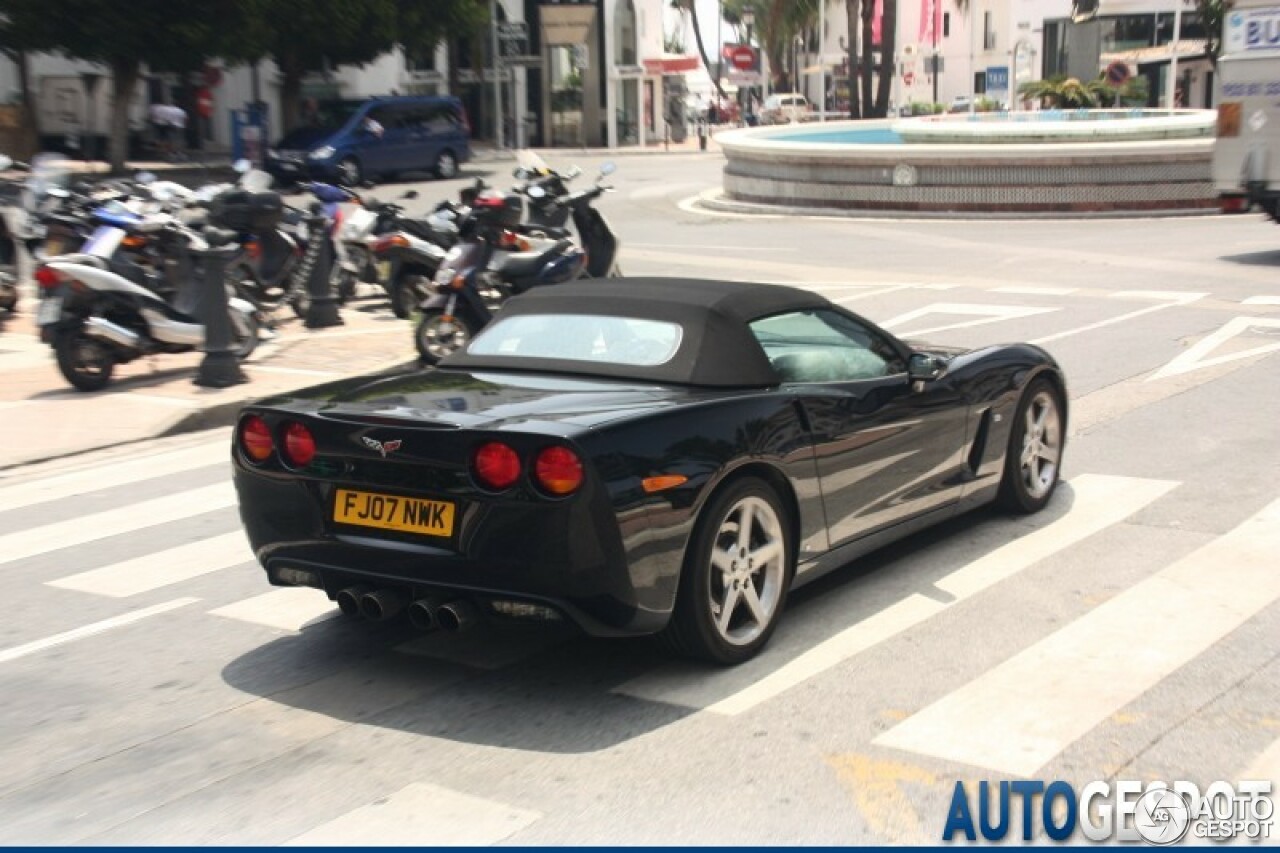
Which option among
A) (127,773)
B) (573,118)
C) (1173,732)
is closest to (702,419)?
(1173,732)

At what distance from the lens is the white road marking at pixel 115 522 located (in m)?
7.93

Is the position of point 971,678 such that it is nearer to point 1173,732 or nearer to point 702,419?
point 1173,732

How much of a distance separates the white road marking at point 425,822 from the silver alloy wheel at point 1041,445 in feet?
13.3

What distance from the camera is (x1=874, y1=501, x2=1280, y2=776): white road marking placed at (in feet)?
16.3

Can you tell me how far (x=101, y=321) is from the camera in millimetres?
11680

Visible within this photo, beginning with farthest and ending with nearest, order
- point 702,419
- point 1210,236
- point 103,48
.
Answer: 1. point 103,48
2. point 1210,236
3. point 702,419

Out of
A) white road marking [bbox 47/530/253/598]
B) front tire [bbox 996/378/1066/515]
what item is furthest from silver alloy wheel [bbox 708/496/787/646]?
white road marking [bbox 47/530/253/598]

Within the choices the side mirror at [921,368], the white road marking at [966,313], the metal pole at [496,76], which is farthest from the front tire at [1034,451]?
the metal pole at [496,76]

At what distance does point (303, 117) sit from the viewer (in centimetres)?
→ 4928

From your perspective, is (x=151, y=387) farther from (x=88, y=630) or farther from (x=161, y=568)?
(x=88, y=630)

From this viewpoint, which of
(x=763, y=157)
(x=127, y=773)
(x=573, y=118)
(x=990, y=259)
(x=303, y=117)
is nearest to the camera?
(x=127, y=773)

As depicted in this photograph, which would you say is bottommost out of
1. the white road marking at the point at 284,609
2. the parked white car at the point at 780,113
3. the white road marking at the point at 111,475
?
the parked white car at the point at 780,113

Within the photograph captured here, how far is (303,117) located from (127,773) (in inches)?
1827

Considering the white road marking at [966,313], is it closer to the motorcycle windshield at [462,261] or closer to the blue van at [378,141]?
the motorcycle windshield at [462,261]
